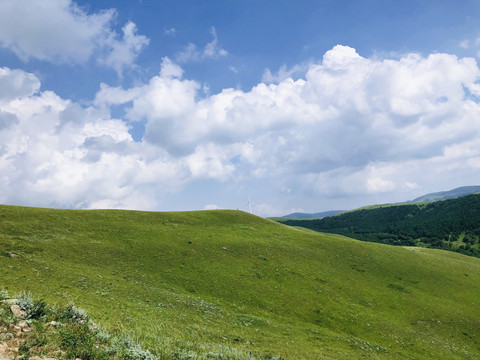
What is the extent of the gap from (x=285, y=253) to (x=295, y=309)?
62.6 feet

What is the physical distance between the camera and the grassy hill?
85.8ft

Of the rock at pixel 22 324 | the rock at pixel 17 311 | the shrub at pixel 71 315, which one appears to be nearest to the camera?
the rock at pixel 22 324

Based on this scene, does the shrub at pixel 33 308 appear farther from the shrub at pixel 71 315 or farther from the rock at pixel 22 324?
the rock at pixel 22 324

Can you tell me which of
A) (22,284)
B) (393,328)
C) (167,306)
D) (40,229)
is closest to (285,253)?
(393,328)

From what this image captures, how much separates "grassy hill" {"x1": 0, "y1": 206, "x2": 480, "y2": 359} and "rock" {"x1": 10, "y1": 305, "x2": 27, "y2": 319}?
20.8 ft

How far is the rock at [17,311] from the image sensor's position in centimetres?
1581

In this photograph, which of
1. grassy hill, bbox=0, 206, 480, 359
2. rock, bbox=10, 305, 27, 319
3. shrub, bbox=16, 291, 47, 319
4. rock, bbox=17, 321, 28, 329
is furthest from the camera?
grassy hill, bbox=0, 206, 480, 359

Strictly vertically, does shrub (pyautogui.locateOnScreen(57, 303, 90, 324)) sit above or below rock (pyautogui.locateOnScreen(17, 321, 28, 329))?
below

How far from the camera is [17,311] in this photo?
16047 mm

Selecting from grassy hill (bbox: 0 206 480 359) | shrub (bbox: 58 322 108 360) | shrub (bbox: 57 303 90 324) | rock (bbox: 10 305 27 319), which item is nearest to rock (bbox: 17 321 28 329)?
rock (bbox: 10 305 27 319)

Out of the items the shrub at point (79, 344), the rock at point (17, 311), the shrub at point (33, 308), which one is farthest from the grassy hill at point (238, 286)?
the rock at point (17, 311)

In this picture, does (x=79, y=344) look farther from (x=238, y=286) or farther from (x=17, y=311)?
(x=238, y=286)

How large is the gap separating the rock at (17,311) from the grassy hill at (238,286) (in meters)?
6.34

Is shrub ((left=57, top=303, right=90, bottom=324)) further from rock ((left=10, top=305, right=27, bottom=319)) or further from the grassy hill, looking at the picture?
the grassy hill
